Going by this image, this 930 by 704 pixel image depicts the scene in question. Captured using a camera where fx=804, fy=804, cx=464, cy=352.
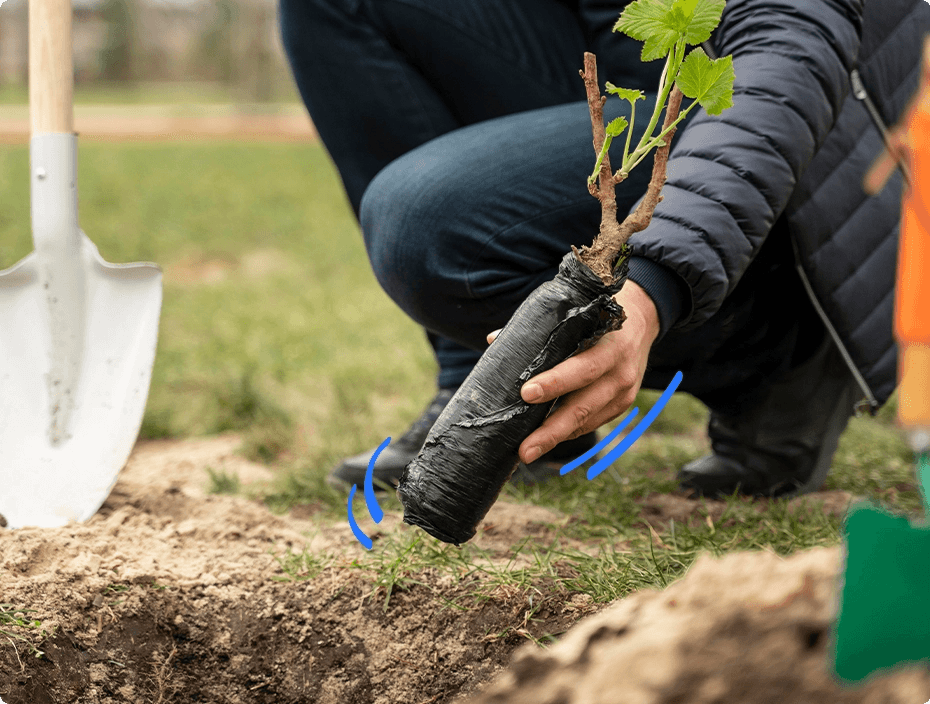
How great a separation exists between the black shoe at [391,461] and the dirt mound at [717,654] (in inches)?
44.3

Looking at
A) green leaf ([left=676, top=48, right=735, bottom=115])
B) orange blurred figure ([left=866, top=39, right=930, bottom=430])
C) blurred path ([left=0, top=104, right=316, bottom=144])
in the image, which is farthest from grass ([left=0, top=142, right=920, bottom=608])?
blurred path ([left=0, top=104, right=316, bottom=144])

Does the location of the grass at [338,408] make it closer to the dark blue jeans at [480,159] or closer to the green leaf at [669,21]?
the dark blue jeans at [480,159]

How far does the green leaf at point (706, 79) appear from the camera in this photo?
94cm

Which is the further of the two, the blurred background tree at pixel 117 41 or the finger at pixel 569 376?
the blurred background tree at pixel 117 41

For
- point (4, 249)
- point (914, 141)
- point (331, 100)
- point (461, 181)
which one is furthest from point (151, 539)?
point (4, 249)

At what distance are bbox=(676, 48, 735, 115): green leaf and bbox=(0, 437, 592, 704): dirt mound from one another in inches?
28.1

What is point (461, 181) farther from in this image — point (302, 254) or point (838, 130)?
point (302, 254)

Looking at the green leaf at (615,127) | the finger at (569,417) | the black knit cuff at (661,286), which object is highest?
the green leaf at (615,127)

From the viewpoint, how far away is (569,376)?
3.22ft

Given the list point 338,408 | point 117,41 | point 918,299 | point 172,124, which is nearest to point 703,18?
point 918,299

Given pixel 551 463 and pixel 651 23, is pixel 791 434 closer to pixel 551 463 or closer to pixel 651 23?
pixel 551 463

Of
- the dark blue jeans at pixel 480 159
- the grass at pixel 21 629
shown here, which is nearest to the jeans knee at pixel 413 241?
the dark blue jeans at pixel 480 159

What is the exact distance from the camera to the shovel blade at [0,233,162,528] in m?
1.60

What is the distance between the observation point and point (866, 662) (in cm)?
61
